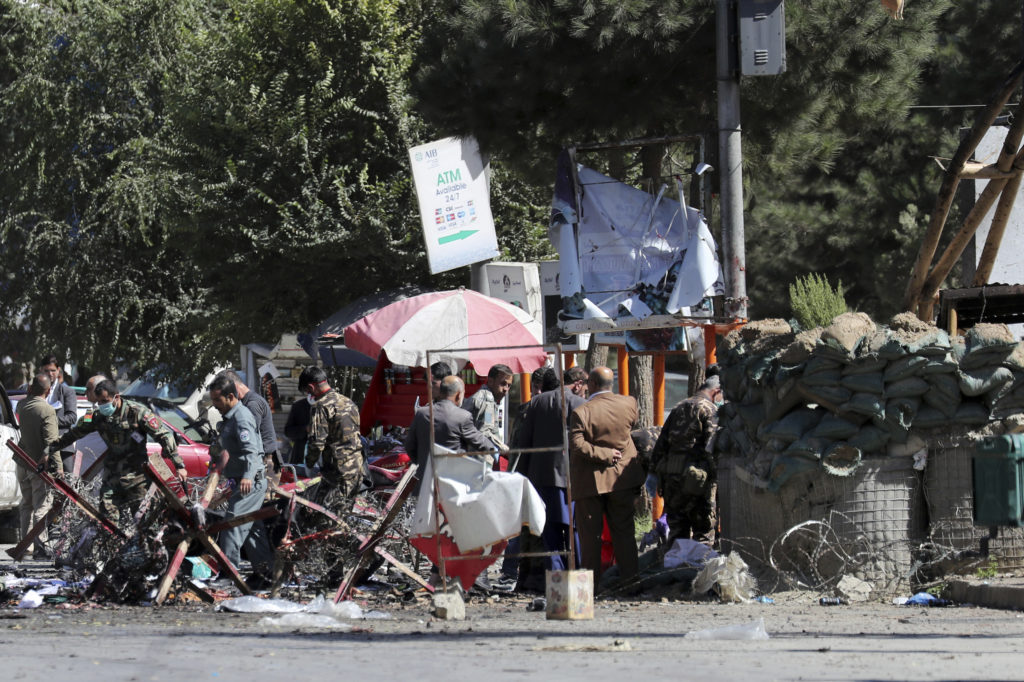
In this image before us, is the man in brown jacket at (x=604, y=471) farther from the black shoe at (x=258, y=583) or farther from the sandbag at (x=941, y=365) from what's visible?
the black shoe at (x=258, y=583)

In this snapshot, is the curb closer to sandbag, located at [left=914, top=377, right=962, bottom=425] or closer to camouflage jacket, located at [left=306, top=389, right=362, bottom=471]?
sandbag, located at [left=914, top=377, right=962, bottom=425]

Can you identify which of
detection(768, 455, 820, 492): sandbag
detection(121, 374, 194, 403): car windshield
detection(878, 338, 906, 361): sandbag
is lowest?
detection(768, 455, 820, 492): sandbag

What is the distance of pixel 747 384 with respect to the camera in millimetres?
10703

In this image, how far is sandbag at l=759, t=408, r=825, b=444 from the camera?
10156mm

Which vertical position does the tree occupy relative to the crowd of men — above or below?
above

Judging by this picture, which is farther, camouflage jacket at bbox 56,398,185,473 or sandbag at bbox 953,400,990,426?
camouflage jacket at bbox 56,398,185,473

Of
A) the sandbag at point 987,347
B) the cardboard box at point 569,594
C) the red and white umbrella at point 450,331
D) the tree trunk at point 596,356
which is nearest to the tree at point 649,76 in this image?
the red and white umbrella at point 450,331

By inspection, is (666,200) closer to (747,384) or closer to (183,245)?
(747,384)

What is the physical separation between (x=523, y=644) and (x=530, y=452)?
9.60 ft

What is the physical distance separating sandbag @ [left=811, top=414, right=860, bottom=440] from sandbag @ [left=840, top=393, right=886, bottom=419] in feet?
0.33

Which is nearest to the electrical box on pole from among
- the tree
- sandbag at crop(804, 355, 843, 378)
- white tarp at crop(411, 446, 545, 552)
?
the tree

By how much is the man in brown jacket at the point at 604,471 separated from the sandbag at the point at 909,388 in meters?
1.94

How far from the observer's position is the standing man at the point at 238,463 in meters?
10.7

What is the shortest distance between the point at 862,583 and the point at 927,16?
6.88 meters
